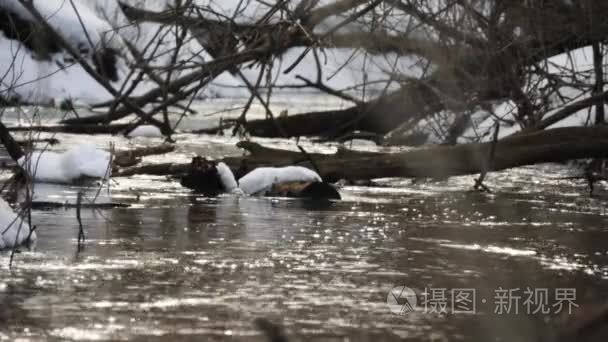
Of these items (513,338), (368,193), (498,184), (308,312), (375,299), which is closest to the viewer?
(513,338)

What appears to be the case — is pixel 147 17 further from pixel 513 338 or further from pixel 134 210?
pixel 513 338

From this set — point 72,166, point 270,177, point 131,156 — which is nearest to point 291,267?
point 270,177

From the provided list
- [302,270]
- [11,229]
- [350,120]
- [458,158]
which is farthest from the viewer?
[350,120]

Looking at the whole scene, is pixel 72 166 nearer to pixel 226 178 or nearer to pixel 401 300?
pixel 226 178

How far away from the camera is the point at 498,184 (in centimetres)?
954

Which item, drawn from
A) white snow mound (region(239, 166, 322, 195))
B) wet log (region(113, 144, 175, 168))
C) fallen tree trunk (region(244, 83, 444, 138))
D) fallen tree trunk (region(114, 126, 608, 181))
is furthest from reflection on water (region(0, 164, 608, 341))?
fallen tree trunk (region(244, 83, 444, 138))

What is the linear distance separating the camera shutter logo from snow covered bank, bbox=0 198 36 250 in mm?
1773

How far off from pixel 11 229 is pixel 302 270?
141cm

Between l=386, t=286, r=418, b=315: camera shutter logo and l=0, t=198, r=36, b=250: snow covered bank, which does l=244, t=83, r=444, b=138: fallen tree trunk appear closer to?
l=0, t=198, r=36, b=250: snow covered bank

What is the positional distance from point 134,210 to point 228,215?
60 centimetres

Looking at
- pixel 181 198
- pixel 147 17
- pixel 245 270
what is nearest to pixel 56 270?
pixel 245 270

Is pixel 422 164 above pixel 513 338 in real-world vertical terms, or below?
above

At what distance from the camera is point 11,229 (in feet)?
16.5

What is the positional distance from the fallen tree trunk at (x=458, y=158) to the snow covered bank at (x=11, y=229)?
375 centimetres
